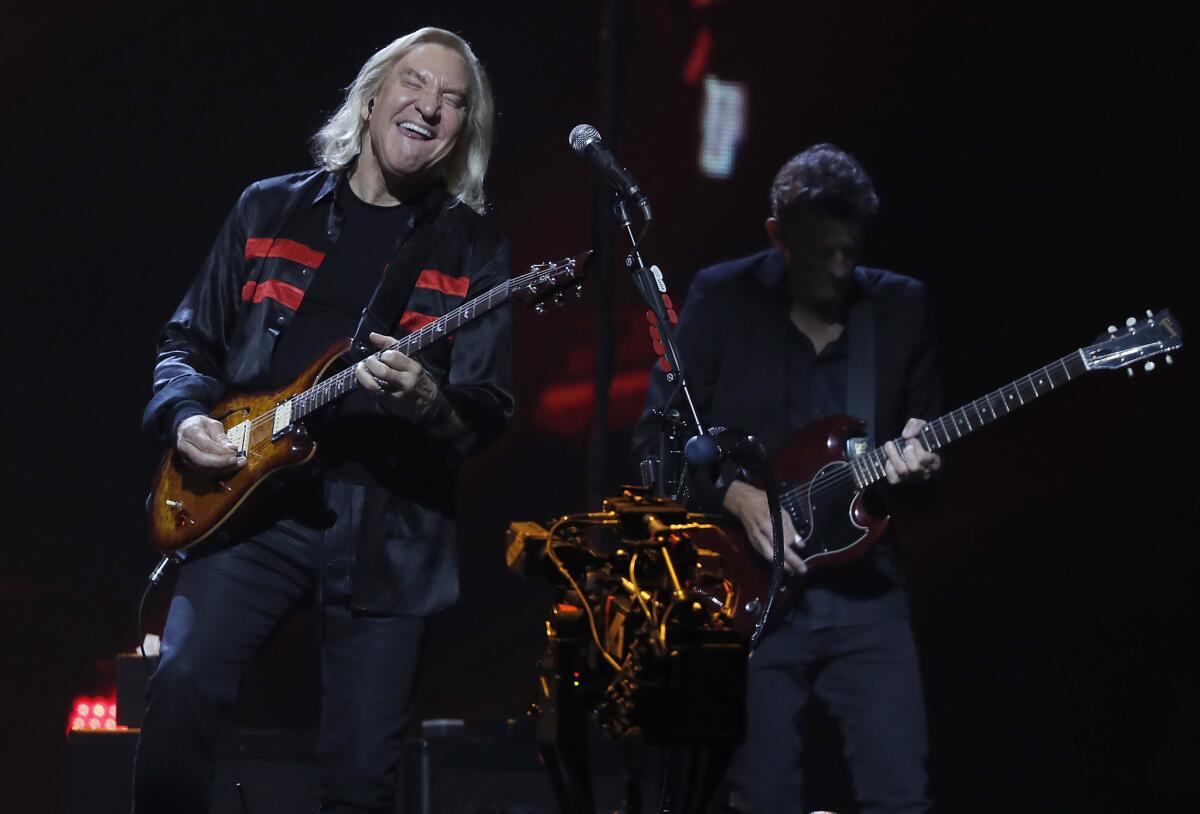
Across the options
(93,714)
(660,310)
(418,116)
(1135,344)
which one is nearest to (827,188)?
(1135,344)

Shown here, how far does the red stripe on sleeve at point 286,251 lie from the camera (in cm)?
310

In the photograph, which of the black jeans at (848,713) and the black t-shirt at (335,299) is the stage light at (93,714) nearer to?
the black t-shirt at (335,299)

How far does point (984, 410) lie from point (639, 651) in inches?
82.7

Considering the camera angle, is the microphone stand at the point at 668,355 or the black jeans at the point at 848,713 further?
the black jeans at the point at 848,713

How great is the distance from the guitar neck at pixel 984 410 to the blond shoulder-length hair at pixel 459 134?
142cm

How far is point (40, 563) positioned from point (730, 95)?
127 inches

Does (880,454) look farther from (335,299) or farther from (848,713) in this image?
(335,299)

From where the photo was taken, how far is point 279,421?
9.66ft

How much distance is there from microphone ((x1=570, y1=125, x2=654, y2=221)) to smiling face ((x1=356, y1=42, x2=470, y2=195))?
1.45 feet

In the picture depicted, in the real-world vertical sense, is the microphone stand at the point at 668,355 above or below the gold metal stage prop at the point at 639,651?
above

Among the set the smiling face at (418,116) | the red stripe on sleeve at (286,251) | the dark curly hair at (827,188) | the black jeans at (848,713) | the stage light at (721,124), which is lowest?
the black jeans at (848,713)

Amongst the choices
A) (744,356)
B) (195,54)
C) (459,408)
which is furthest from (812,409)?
(195,54)

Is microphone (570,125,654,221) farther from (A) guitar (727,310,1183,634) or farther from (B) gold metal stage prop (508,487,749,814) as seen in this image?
(A) guitar (727,310,1183,634)

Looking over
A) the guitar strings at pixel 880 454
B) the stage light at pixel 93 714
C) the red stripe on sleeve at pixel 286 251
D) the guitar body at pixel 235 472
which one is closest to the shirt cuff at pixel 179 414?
the guitar body at pixel 235 472
